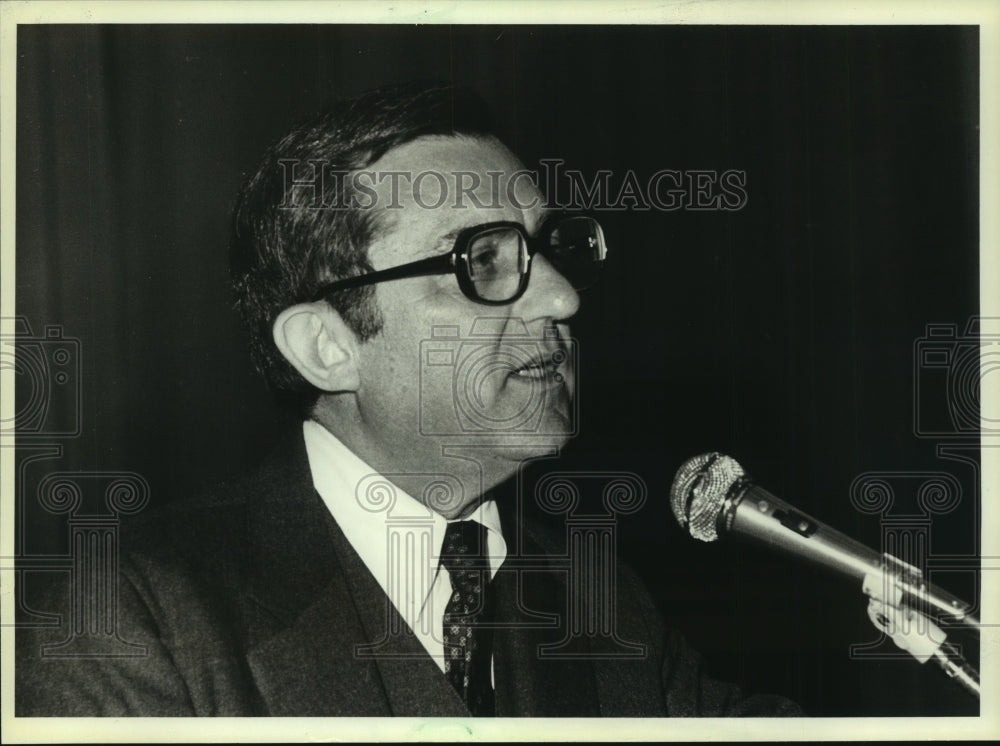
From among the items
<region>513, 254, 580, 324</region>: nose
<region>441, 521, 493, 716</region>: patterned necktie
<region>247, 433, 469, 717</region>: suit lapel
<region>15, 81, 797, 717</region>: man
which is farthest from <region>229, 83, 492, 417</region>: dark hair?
<region>441, 521, 493, 716</region>: patterned necktie

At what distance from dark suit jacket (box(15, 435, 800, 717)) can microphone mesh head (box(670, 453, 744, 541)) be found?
0.24 m

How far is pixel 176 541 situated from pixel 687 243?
1.34m

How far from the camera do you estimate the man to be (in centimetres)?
217

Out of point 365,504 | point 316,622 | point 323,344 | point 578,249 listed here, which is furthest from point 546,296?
point 316,622

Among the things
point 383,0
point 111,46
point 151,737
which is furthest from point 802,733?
point 111,46

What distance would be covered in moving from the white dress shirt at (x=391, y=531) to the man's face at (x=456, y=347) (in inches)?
2.0

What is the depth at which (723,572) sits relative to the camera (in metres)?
2.34

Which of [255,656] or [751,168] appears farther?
[751,168]

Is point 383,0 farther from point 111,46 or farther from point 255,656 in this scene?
point 255,656

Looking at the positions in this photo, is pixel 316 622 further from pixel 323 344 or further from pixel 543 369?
pixel 543 369

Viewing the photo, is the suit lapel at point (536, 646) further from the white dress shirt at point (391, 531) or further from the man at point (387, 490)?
the white dress shirt at point (391, 531)

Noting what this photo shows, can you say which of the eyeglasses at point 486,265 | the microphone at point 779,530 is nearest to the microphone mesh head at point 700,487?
the microphone at point 779,530

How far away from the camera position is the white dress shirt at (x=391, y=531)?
219cm

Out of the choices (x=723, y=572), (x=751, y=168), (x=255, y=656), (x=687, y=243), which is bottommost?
(x=255, y=656)
